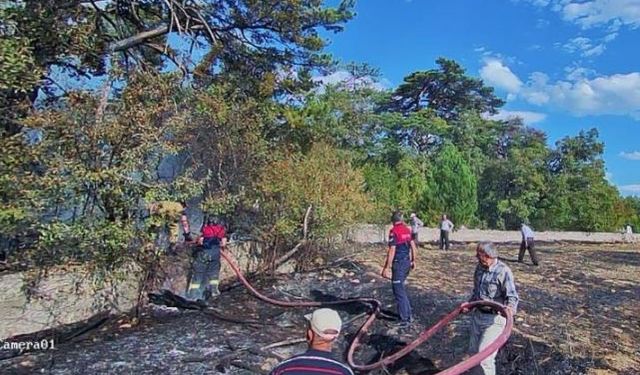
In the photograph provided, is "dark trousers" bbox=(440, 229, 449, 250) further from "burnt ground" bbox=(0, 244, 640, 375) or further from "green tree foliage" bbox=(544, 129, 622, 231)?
"green tree foliage" bbox=(544, 129, 622, 231)

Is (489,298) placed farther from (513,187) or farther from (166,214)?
(513,187)

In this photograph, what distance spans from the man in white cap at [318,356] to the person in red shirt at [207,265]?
269 inches

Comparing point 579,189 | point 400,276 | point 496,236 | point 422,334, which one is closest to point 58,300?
point 400,276

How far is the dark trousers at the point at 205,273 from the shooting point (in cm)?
909

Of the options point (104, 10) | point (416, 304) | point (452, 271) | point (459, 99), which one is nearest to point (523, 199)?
point (459, 99)

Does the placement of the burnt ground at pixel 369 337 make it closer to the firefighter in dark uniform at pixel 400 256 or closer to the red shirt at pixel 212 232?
the firefighter in dark uniform at pixel 400 256

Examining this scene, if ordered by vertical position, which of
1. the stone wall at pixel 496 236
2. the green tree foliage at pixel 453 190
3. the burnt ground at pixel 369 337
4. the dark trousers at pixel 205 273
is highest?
the green tree foliage at pixel 453 190

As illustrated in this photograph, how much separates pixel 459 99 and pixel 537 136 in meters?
5.75

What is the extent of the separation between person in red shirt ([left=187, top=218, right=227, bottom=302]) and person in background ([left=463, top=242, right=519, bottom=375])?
5.41 metres

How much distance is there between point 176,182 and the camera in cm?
814

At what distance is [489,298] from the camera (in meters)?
4.70

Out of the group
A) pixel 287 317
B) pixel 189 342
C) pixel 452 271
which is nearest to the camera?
pixel 189 342

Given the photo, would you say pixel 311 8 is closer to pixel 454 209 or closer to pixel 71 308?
pixel 71 308

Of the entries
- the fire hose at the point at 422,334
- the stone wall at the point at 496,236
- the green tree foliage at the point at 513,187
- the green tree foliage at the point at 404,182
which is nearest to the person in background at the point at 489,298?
the fire hose at the point at 422,334
